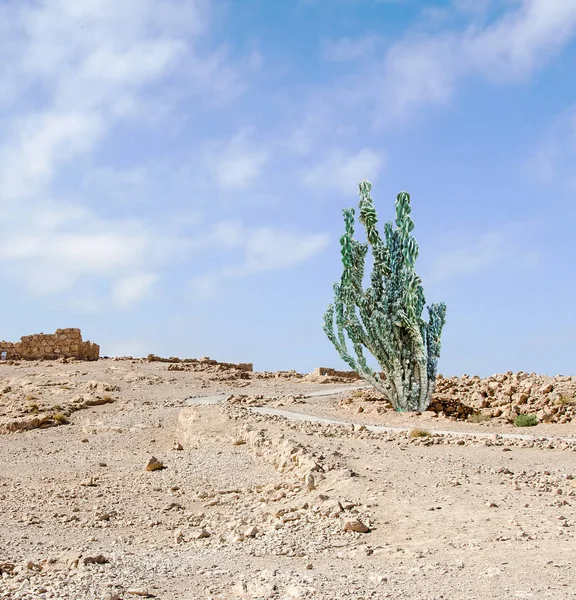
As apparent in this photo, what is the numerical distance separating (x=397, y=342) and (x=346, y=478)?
11.5m

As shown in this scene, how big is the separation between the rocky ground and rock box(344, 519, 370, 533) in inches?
0.6

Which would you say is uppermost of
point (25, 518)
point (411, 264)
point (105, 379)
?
point (411, 264)

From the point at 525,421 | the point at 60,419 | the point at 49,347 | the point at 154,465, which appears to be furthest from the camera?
the point at 49,347

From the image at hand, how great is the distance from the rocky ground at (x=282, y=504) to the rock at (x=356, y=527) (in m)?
0.02

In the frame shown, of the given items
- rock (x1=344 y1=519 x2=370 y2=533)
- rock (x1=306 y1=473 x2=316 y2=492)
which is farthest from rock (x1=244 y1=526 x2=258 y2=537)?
rock (x1=306 y1=473 x2=316 y2=492)

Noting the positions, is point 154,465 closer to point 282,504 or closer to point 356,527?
point 282,504

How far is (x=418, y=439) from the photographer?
1385 centimetres

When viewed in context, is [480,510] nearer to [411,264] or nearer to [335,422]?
[335,422]

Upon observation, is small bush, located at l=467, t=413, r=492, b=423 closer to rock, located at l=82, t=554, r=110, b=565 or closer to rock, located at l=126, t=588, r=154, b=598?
rock, located at l=82, t=554, r=110, b=565

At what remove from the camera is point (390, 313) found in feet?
68.4

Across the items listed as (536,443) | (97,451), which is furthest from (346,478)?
(97,451)

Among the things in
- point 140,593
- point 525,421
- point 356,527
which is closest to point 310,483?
point 356,527

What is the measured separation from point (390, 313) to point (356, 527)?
44.8 ft

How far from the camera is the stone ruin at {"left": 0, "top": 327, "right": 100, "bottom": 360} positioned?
1405 inches
